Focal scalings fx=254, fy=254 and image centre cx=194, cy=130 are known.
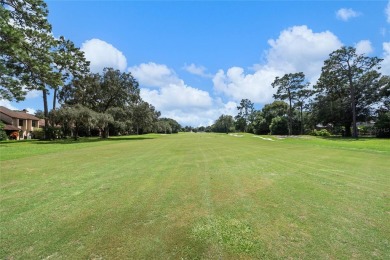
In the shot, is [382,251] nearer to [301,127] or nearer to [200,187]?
[200,187]

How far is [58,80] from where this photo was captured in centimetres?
2252

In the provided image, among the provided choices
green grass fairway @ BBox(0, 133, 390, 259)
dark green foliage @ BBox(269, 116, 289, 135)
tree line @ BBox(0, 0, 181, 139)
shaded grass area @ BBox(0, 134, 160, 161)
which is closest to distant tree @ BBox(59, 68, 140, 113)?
tree line @ BBox(0, 0, 181, 139)

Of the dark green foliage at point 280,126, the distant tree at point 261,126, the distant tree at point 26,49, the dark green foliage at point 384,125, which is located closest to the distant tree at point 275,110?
the distant tree at point 261,126

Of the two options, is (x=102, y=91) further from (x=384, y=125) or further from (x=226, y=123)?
(x=226, y=123)

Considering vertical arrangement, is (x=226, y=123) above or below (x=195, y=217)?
above

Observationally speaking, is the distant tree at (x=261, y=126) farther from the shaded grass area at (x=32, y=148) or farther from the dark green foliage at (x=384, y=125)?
the shaded grass area at (x=32, y=148)

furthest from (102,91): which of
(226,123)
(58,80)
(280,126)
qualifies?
(226,123)

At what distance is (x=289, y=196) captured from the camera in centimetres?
607

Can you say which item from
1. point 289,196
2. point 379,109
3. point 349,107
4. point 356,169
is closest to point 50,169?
point 289,196

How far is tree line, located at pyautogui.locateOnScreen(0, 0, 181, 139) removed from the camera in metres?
19.1

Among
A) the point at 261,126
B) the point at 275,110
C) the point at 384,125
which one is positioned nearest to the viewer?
the point at 384,125

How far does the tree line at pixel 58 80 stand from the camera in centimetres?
1908

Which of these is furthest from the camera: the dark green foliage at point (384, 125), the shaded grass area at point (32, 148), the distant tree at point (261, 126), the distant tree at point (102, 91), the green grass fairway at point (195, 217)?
the distant tree at point (261, 126)

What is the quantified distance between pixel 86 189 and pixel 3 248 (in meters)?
3.15
